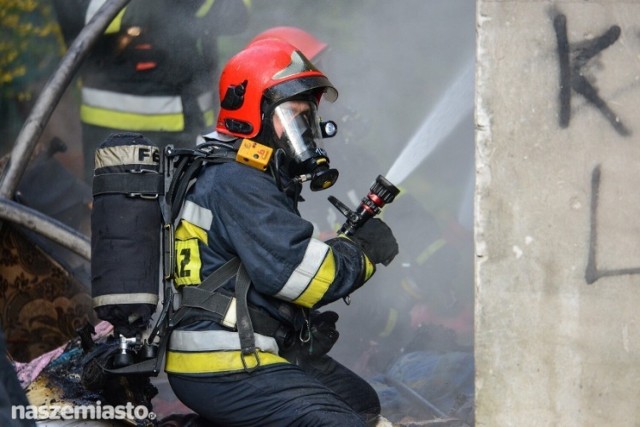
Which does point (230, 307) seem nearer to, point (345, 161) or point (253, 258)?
point (253, 258)

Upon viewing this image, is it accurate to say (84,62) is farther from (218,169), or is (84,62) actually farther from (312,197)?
(218,169)

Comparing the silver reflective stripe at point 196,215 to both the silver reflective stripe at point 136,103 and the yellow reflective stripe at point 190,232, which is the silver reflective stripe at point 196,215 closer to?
the yellow reflective stripe at point 190,232

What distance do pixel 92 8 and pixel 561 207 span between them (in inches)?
178

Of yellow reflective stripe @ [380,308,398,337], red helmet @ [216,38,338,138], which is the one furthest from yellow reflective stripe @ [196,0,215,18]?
red helmet @ [216,38,338,138]

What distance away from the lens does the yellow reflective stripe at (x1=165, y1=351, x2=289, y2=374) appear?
3.69 meters

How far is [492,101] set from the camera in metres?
3.53

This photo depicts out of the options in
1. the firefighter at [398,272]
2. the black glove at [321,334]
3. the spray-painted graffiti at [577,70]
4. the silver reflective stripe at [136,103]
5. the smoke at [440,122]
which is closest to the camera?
the spray-painted graffiti at [577,70]

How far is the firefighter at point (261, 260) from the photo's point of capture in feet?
11.9

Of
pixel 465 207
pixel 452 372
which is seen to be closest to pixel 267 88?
pixel 452 372

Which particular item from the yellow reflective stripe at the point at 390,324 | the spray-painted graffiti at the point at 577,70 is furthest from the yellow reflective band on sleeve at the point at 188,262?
the yellow reflective stripe at the point at 390,324

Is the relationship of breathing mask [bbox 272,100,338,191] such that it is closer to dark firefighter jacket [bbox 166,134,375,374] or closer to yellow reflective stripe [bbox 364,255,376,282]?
dark firefighter jacket [bbox 166,134,375,374]

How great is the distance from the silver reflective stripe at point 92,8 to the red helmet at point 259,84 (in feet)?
10.9

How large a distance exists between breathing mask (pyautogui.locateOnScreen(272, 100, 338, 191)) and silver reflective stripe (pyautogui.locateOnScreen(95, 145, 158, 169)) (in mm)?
495

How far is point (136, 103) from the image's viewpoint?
7.15 metres
